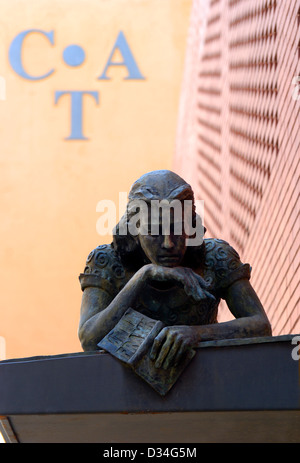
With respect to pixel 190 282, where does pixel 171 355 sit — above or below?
below

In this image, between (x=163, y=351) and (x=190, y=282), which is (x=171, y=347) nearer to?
(x=163, y=351)

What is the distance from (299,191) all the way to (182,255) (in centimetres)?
168

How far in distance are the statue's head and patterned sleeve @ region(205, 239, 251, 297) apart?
154 millimetres

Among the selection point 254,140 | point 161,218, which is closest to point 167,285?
point 161,218

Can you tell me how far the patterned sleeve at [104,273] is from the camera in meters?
3.15

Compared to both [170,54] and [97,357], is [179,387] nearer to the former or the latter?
[97,357]

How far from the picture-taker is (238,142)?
643cm

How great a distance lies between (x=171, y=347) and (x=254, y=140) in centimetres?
332

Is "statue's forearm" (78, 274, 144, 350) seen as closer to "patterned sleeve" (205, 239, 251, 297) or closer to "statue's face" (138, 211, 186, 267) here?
"statue's face" (138, 211, 186, 267)

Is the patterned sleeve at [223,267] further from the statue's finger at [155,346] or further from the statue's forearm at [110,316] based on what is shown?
the statue's finger at [155,346]

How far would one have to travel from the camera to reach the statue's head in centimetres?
298

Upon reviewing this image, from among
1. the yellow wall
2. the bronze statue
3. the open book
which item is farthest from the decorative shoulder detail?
the yellow wall

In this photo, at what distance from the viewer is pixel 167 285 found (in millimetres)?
3080

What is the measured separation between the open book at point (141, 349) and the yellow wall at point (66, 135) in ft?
23.6
